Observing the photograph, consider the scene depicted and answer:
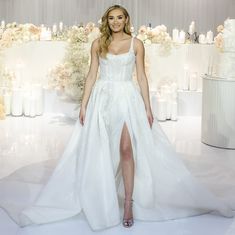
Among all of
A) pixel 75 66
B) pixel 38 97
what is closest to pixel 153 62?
pixel 75 66

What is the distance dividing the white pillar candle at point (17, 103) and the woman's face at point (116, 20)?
3934 millimetres

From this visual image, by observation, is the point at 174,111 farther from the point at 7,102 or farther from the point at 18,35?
the point at 18,35

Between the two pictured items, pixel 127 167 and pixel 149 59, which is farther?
pixel 149 59

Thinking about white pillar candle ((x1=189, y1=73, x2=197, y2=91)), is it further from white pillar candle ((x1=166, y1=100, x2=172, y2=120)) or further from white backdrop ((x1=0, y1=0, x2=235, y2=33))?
white backdrop ((x1=0, y1=0, x2=235, y2=33))

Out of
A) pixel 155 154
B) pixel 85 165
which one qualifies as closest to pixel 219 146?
pixel 155 154

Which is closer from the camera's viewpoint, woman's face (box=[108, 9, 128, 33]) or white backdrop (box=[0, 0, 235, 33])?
woman's face (box=[108, 9, 128, 33])

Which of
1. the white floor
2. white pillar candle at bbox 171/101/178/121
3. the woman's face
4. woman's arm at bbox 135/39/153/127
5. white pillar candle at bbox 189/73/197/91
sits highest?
the woman's face

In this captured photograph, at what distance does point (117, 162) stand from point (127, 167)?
0.55 ft

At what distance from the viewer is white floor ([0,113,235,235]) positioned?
3049 millimetres

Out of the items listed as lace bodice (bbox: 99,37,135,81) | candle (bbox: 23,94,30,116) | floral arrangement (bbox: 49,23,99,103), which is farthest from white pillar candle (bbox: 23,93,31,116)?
lace bodice (bbox: 99,37,135,81)

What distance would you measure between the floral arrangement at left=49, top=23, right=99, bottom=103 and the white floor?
47 centimetres

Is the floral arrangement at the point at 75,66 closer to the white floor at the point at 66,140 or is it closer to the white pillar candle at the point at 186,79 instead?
the white floor at the point at 66,140

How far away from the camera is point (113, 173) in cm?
316

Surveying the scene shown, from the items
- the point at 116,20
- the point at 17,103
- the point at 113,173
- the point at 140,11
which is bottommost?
the point at 113,173
